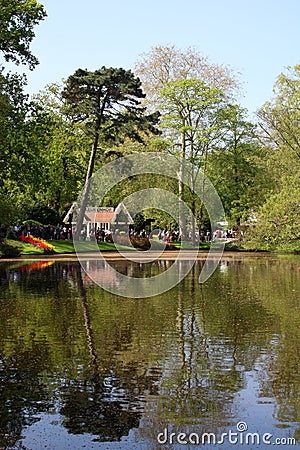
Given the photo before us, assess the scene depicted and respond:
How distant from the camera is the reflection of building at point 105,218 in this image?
2670 inches

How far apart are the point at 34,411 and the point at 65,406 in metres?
0.37

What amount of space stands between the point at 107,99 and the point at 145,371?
40969 mm

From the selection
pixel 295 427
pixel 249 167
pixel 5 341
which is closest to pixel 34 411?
pixel 295 427

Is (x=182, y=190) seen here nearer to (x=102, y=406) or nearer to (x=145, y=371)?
(x=145, y=371)

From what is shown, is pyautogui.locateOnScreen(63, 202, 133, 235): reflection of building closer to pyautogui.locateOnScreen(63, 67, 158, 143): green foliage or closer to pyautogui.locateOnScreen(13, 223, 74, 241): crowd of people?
pyautogui.locateOnScreen(13, 223, 74, 241): crowd of people

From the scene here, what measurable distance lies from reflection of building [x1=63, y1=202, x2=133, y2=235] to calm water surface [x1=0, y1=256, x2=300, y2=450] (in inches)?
1934

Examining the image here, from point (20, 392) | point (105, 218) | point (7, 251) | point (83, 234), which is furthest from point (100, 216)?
point (20, 392)

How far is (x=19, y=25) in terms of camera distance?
3947 centimetres

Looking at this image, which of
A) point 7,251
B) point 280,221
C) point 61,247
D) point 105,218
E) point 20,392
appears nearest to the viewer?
point 20,392

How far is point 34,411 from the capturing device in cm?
771

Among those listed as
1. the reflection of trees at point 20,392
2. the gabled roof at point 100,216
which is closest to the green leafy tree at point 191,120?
the gabled roof at point 100,216

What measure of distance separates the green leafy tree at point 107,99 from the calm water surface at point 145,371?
31.0m

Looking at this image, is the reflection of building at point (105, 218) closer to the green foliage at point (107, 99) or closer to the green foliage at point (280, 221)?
the green foliage at point (107, 99)

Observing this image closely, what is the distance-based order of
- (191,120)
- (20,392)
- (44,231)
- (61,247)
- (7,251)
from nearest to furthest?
(20,392)
(7,251)
(61,247)
(44,231)
(191,120)
